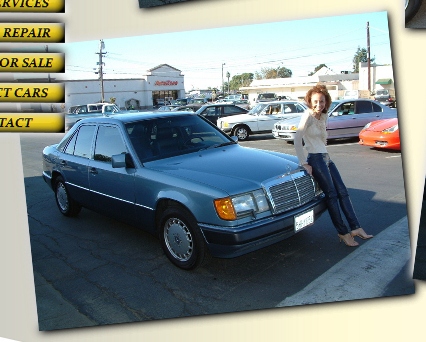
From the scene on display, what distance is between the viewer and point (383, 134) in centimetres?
420

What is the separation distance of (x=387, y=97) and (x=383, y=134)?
15.9 inches

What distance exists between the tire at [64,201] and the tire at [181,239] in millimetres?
1615

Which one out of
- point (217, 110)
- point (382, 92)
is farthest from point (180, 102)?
point (382, 92)

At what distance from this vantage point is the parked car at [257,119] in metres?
4.58

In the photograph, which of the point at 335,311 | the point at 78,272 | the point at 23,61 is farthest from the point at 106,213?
the point at 335,311

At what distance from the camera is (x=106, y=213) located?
4.59 m

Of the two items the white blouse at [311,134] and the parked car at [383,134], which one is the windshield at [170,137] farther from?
the parked car at [383,134]

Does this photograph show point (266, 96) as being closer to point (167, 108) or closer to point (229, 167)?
point (167, 108)

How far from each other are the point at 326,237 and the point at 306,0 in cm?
243

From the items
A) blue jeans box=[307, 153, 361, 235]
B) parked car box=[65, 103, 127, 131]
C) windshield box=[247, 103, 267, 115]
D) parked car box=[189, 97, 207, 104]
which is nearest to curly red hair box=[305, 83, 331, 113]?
blue jeans box=[307, 153, 361, 235]

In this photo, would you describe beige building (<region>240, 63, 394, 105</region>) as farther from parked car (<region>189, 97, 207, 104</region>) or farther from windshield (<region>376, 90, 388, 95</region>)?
parked car (<region>189, 97, 207, 104</region>)

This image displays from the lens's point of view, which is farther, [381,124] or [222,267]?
[381,124]

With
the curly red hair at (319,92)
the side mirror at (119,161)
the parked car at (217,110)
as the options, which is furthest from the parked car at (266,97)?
the side mirror at (119,161)

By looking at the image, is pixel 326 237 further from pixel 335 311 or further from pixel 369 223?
pixel 335 311
